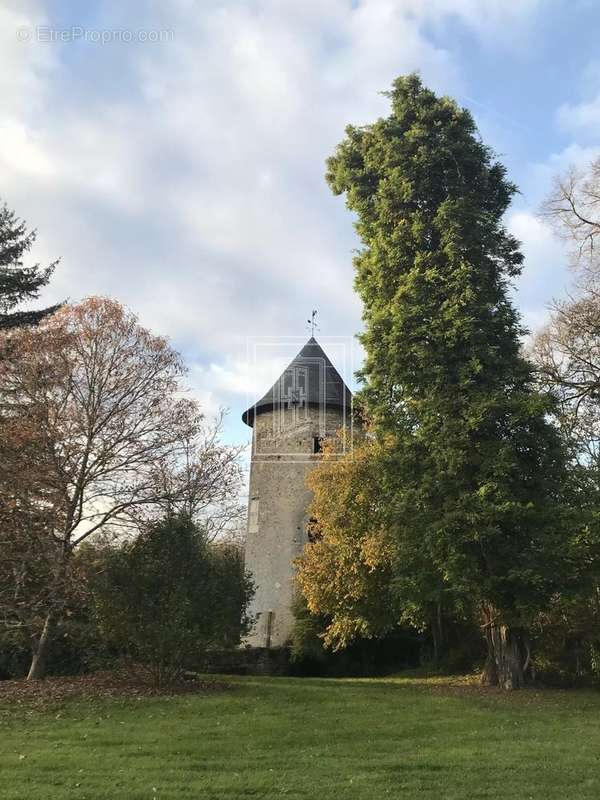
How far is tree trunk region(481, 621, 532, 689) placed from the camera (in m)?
13.1

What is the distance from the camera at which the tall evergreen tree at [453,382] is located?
1225cm

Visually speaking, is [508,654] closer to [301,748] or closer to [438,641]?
[301,748]

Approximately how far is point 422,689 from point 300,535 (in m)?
10.8

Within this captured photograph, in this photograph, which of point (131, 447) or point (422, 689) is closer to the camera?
point (422, 689)

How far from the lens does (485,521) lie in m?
12.2

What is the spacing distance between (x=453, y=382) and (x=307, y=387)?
12.2 metres

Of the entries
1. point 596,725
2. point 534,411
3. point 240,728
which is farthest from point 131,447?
point 596,725

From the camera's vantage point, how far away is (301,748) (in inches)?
293

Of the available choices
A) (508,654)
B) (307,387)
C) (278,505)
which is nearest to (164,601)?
(508,654)

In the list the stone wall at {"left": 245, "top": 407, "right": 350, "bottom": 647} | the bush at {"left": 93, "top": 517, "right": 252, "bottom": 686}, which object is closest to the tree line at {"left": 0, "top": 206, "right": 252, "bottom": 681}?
the bush at {"left": 93, "top": 517, "right": 252, "bottom": 686}

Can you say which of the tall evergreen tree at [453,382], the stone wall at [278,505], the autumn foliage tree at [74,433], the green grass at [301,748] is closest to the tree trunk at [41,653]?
the autumn foliage tree at [74,433]

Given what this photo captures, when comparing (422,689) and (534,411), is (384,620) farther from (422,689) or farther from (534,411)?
(534,411)

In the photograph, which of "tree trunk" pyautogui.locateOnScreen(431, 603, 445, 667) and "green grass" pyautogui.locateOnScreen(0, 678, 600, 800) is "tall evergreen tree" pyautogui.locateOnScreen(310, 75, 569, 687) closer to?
"green grass" pyautogui.locateOnScreen(0, 678, 600, 800)

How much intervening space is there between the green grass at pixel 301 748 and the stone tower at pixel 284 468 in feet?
37.7
